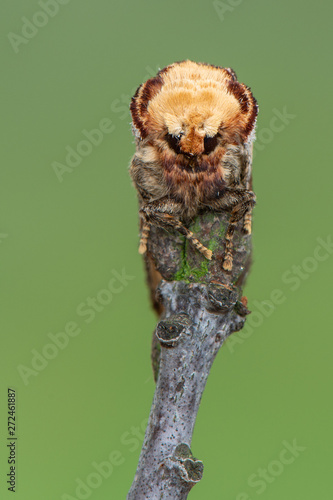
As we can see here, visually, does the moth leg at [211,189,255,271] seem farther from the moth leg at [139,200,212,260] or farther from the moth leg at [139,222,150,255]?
the moth leg at [139,222,150,255]

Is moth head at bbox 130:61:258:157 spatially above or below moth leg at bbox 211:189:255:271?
above

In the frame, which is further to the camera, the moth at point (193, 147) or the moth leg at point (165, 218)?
the moth leg at point (165, 218)

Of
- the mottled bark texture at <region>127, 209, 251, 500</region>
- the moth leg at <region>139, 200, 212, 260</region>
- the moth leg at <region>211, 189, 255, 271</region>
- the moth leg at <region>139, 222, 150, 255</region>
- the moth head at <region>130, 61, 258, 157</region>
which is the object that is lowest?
the mottled bark texture at <region>127, 209, 251, 500</region>

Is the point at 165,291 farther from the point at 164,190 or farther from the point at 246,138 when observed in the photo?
the point at 246,138

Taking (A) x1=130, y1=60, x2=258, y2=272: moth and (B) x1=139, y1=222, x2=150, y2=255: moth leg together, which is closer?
(A) x1=130, y1=60, x2=258, y2=272: moth

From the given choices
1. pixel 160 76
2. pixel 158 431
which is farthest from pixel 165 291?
pixel 160 76

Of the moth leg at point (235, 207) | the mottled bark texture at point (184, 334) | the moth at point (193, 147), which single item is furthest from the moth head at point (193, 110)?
the mottled bark texture at point (184, 334)

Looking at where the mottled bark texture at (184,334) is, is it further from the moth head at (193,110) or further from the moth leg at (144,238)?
the moth head at (193,110)

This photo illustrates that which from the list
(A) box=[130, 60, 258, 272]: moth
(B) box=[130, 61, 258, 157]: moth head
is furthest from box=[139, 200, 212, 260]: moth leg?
(B) box=[130, 61, 258, 157]: moth head
